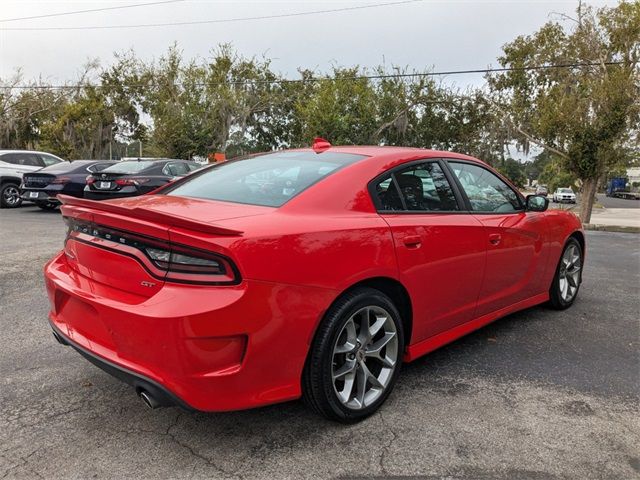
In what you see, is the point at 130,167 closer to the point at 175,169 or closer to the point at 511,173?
the point at 175,169

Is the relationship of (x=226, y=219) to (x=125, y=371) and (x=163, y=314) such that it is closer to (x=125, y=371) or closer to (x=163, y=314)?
(x=163, y=314)

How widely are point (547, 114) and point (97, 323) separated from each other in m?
17.2

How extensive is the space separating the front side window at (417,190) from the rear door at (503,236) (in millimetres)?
202

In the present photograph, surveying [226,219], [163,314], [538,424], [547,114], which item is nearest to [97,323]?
[163,314]

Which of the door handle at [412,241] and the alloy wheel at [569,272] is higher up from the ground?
the door handle at [412,241]

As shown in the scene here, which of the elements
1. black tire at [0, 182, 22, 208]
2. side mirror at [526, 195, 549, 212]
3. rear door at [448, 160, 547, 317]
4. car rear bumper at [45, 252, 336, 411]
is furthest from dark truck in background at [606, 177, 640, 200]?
car rear bumper at [45, 252, 336, 411]

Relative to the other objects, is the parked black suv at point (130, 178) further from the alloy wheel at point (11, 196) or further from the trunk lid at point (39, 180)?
the alloy wheel at point (11, 196)

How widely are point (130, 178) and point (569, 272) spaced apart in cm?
937

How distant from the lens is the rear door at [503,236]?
3594mm

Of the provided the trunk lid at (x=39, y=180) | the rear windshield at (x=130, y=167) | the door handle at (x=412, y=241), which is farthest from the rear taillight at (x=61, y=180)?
the door handle at (x=412, y=241)

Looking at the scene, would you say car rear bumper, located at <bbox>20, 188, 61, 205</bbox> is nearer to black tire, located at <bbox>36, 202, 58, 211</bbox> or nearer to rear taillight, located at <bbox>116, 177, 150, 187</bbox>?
black tire, located at <bbox>36, 202, 58, 211</bbox>

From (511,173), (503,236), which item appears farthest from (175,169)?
(511,173)

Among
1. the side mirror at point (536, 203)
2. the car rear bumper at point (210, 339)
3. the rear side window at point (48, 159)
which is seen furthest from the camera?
the rear side window at point (48, 159)

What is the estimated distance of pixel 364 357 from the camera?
107 inches
